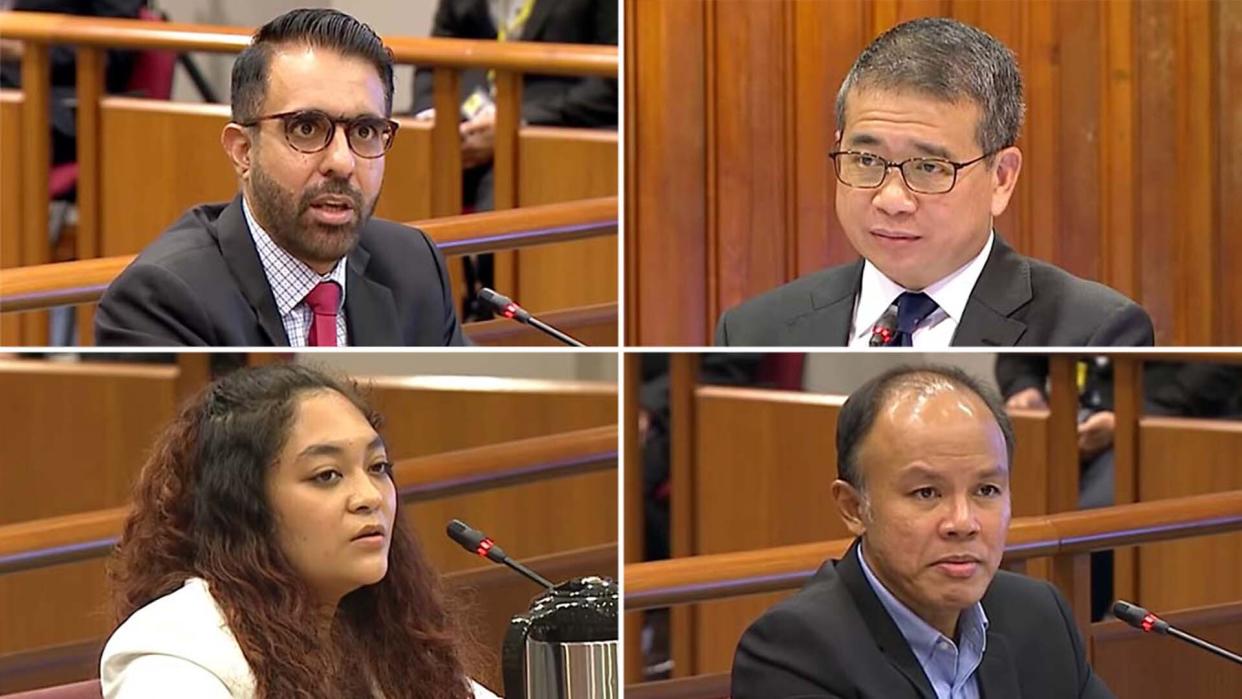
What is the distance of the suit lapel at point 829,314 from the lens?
2506mm

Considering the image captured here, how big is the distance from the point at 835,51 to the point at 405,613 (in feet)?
2.65

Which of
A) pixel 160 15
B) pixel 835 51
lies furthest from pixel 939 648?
pixel 160 15

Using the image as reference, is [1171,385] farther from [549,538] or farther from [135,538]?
[135,538]

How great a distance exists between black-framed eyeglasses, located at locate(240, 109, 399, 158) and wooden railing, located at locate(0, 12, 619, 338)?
0.86 feet

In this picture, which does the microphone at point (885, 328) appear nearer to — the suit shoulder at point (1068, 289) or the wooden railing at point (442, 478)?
the suit shoulder at point (1068, 289)

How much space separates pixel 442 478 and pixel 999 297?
718 millimetres

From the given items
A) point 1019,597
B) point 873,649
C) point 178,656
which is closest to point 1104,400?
point 1019,597

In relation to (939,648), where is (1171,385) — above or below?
above

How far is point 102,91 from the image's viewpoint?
9.48ft

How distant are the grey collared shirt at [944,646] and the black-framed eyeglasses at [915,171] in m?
0.41

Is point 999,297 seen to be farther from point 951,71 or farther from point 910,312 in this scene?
point 951,71

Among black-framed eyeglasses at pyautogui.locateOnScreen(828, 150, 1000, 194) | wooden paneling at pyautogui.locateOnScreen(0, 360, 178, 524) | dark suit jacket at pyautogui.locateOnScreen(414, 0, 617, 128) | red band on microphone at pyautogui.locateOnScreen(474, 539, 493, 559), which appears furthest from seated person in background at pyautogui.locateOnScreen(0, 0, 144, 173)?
black-framed eyeglasses at pyautogui.locateOnScreen(828, 150, 1000, 194)

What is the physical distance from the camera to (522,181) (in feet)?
9.06

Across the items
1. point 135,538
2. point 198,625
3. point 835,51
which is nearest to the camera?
point 198,625
